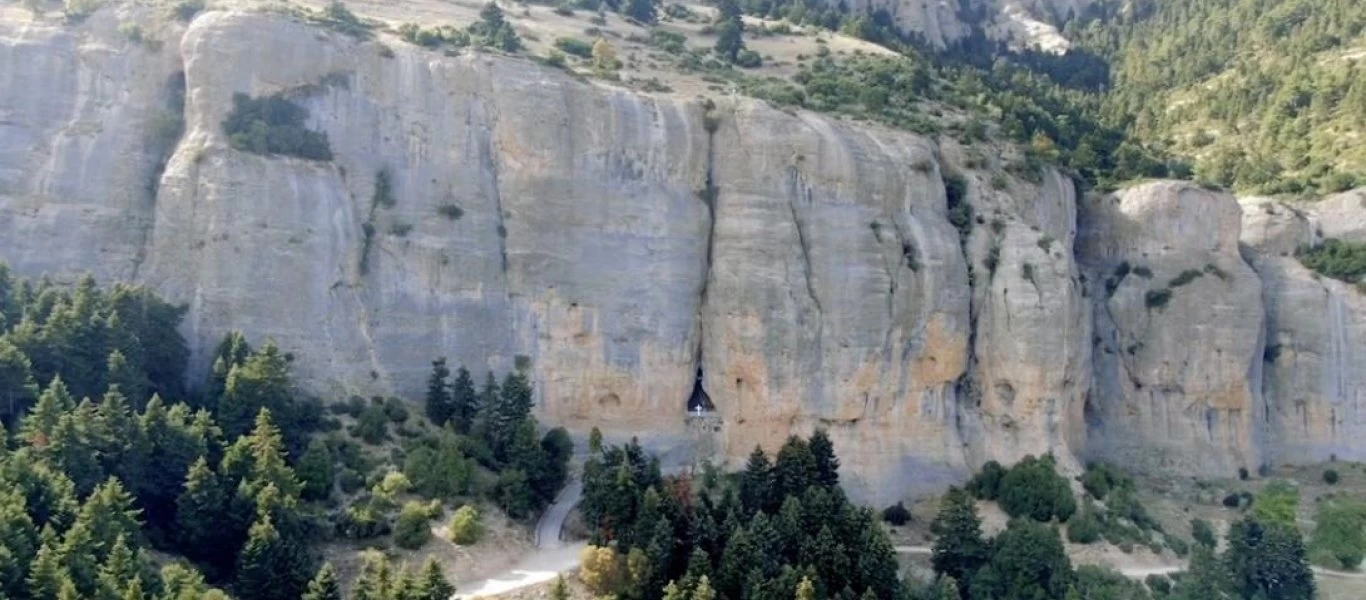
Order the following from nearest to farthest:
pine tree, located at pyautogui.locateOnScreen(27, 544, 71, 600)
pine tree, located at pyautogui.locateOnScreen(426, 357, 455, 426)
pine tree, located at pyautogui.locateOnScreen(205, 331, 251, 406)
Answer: pine tree, located at pyautogui.locateOnScreen(27, 544, 71, 600) → pine tree, located at pyautogui.locateOnScreen(205, 331, 251, 406) → pine tree, located at pyautogui.locateOnScreen(426, 357, 455, 426)

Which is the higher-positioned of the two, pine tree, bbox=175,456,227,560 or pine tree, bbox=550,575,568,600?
pine tree, bbox=175,456,227,560

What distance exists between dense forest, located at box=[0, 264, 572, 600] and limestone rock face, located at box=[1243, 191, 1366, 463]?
110 feet

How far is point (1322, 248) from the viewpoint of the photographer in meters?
63.5

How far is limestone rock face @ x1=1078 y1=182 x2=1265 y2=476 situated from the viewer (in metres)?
57.2

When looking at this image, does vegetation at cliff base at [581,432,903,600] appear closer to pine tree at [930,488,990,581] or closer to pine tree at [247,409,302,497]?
pine tree at [930,488,990,581]

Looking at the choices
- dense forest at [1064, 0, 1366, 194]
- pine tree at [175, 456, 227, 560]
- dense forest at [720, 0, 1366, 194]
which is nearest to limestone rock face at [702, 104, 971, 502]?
dense forest at [720, 0, 1366, 194]

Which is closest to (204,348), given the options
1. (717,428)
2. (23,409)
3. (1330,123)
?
(23,409)

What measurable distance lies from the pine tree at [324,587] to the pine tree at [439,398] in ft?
37.5

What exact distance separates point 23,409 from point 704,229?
24214 mm

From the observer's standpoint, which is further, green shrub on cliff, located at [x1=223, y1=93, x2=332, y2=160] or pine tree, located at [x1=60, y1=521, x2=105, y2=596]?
green shrub on cliff, located at [x1=223, y1=93, x2=332, y2=160]

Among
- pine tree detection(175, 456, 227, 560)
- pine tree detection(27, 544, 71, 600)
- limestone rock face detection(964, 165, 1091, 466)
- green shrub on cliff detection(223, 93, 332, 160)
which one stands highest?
green shrub on cliff detection(223, 93, 332, 160)

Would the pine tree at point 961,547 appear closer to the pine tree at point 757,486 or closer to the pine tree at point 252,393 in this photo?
the pine tree at point 757,486

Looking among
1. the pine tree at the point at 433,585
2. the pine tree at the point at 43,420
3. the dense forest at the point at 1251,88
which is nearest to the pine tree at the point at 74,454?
the pine tree at the point at 43,420

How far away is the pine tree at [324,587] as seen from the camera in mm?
34125
